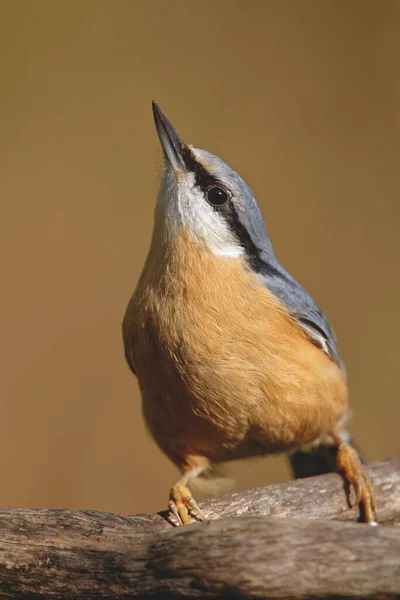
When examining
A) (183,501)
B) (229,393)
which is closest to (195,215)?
(229,393)

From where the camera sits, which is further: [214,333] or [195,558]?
[214,333]

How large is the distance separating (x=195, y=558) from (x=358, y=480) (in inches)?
26.1

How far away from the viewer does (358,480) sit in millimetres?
1670

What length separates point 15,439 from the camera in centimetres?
273

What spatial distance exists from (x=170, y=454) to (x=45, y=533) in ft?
1.62

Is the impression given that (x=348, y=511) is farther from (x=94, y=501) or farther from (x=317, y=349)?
(x=94, y=501)

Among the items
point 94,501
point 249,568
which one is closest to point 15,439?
point 94,501

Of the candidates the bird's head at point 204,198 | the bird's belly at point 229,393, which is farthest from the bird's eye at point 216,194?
the bird's belly at point 229,393

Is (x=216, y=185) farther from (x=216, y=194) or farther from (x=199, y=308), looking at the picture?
(x=199, y=308)

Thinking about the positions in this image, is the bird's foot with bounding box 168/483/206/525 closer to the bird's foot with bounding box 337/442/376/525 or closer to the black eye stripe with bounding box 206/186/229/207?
the bird's foot with bounding box 337/442/376/525

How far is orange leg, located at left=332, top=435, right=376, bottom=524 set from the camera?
162 centimetres

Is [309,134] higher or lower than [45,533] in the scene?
higher

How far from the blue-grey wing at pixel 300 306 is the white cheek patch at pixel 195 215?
0.45 feet

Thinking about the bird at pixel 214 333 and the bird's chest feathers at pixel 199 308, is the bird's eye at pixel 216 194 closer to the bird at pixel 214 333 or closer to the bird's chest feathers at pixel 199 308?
the bird at pixel 214 333
